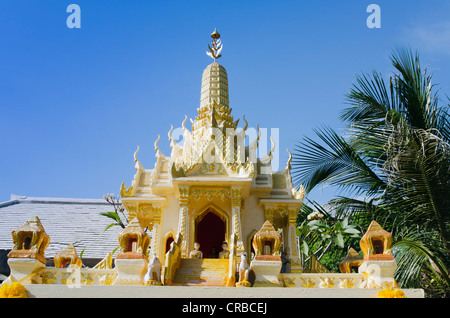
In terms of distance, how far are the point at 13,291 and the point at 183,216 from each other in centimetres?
627

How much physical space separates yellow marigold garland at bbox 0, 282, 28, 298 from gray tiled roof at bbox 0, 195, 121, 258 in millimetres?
15295

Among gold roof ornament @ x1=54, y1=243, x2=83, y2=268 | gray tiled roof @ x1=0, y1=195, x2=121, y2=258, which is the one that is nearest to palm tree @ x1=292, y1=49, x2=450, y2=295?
gold roof ornament @ x1=54, y1=243, x2=83, y2=268

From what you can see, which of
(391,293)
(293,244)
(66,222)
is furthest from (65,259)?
(66,222)

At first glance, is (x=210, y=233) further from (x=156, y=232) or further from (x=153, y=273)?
(x=153, y=273)

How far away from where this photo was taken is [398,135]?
1332 cm

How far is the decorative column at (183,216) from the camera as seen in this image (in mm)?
13961

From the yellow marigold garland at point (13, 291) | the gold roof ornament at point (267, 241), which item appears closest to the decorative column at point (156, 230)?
the gold roof ornament at point (267, 241)

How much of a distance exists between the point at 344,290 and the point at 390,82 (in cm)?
762

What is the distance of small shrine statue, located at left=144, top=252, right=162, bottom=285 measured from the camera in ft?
33.4

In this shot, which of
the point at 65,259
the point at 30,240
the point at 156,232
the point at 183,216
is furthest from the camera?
the point at 156,232

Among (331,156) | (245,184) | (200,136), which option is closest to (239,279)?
(245,184)

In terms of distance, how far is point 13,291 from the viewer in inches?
350

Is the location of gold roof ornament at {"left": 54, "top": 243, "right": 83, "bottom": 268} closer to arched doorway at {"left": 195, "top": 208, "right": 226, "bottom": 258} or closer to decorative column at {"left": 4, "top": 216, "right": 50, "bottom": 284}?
decorative column at {"left": 4, "top": 216, "right": 50, "bottom": 284}
